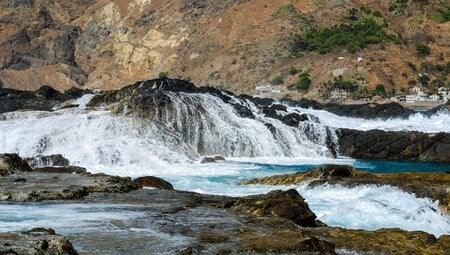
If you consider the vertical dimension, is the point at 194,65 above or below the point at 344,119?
above

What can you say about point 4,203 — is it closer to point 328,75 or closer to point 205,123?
point 205,123

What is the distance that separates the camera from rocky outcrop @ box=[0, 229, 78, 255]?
7.70 metres

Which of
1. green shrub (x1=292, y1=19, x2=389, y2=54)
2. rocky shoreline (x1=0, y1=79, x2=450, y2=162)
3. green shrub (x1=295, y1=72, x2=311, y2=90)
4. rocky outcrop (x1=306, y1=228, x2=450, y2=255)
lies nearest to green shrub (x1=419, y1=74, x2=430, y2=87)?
Answer: green shrub (x1=292, y1=19, x2=389, y2=54)

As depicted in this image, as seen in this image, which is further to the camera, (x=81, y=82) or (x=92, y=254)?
(x=81, y=82)

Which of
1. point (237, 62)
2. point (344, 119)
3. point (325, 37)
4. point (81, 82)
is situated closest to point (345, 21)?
point (325, 37)

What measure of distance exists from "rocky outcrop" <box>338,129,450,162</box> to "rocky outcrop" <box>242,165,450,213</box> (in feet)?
61.0

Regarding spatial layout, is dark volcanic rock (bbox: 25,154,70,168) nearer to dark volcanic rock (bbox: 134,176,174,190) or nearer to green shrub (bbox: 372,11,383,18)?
dark volcanic rock (bbox: 134,176,174,190)

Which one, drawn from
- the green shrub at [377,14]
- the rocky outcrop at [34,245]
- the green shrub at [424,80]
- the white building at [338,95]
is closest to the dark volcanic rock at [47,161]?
the rocky outcrop at [34,245]

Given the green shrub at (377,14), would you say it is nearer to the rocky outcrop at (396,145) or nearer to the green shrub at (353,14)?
the green shrub at (353,14)

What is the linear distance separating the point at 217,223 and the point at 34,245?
15.5ft

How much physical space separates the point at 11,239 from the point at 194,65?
113535 mm

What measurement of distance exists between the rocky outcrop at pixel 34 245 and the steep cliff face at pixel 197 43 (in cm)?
9044

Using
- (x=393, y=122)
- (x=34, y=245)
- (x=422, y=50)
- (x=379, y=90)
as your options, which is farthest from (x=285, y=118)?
(x=422, y=50)

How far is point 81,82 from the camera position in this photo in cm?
13912
